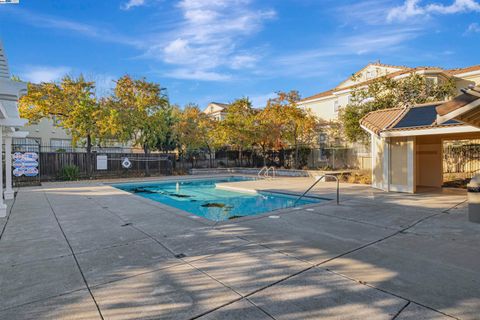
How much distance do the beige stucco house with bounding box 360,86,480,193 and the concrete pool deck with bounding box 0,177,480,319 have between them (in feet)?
12.9

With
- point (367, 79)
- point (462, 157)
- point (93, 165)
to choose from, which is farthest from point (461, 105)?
point (367, 79)

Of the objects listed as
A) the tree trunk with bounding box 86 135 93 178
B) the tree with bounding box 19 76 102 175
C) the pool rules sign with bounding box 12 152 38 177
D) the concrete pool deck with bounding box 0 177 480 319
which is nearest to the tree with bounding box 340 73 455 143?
the concrete pool deck with bounding box 0 177 480 319

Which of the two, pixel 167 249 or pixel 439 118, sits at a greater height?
pixel 439 118

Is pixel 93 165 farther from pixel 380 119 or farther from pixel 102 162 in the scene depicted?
pixel 380 119

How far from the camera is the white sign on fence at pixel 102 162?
781 inches

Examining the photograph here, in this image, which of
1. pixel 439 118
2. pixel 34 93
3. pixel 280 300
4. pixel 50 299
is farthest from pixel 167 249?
pixel 34 93

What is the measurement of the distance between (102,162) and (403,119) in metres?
19.1

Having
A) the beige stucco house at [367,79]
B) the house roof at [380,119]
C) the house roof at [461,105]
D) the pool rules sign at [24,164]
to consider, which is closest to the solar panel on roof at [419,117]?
the house roof at [380,119]

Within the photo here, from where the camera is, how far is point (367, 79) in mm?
25172

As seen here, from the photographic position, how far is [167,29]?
44.3ft

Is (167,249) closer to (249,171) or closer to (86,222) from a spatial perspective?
(86,222)

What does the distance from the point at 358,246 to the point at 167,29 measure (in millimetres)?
13206

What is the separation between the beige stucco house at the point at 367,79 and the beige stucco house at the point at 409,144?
987 cm

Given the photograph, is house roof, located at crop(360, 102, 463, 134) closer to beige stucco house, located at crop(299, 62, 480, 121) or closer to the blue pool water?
the blue pool water
